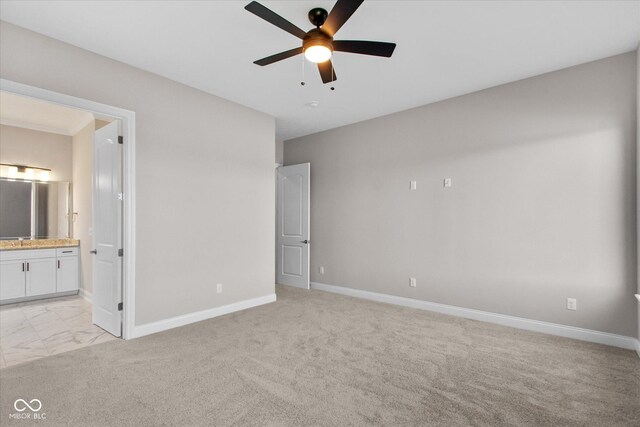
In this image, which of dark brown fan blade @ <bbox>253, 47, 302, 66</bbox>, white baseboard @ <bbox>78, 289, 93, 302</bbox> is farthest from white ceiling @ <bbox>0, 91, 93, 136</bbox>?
dark brown fan blade @ <bbox>253, 47, 302, 66</bbox>

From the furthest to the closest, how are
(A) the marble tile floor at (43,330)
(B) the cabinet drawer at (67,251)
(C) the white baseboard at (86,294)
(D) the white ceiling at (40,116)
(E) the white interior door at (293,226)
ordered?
(E) the white interior door at (293,226) < (B) the cabinet drawer at (67,251) < (C) the white baseboard at (86,294) < (D) the white ceiling at (40,116) < (A) the marble tile floor at (43,330)

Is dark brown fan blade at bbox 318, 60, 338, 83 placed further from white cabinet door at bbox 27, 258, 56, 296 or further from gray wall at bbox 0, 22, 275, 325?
white cabinet door at bbox 27, 258, 56, 296

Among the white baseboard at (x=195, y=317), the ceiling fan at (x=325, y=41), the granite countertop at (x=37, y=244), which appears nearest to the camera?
the ceiling fan at (x=325, y=41)

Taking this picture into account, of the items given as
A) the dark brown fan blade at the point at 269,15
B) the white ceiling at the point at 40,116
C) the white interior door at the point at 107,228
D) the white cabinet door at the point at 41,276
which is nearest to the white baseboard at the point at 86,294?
the white cabinet door at the point at 41,276

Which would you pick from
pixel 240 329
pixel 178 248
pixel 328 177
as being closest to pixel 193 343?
pixel 240 329

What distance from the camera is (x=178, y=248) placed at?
3.83 meters

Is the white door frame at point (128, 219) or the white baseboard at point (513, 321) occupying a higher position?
the white door frame at point (128, 219)

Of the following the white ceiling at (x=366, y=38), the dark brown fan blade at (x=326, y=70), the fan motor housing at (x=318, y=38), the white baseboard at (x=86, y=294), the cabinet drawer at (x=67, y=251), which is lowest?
the white baseboard at (x=86, y=294)

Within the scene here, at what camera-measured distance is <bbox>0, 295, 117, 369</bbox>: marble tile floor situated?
3.09 m

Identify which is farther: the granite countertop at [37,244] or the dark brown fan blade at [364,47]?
the granite countertop at [37,244]

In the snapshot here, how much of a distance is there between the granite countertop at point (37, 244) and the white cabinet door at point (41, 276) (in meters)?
0.22

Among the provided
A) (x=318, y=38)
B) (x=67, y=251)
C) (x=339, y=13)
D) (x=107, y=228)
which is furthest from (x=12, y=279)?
(x=339, y=13)

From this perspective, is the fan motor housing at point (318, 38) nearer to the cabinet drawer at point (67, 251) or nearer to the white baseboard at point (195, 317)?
the white baseboard at point (195, 317)

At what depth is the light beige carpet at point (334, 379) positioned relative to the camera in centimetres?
209
